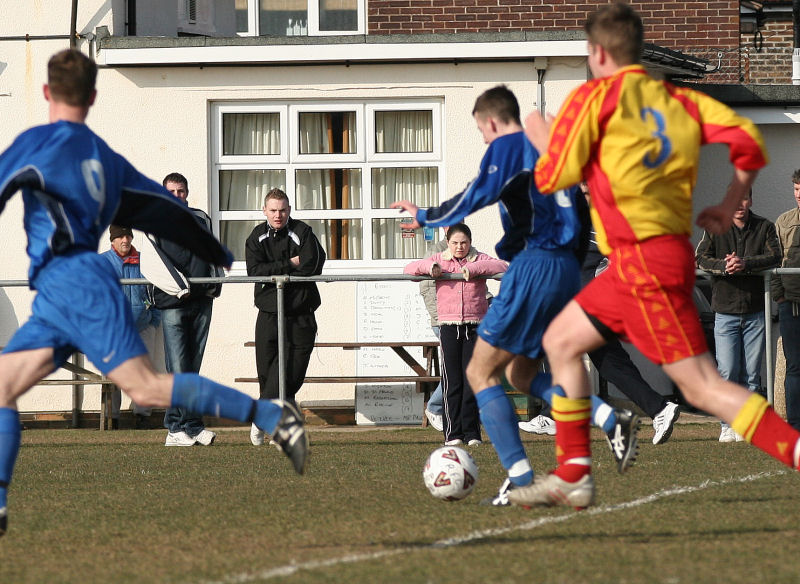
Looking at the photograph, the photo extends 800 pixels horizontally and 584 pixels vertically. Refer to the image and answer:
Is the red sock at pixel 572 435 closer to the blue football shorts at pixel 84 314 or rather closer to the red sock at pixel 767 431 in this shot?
the red sock at pixel 767 431

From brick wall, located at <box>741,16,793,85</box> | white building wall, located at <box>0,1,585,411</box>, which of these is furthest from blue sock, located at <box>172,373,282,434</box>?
brick wall, located at <box>741,16,793,85</box>

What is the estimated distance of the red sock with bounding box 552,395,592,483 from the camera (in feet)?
20.2

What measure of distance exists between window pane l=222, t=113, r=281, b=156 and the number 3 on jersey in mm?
10364

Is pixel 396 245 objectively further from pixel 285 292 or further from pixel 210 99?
pixel 285 292

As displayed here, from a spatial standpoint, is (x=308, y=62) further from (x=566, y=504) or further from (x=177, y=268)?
(x=566, y=504)

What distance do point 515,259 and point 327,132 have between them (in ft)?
29.5

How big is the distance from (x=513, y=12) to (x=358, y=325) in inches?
222

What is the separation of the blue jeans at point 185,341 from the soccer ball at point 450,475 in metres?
4.79

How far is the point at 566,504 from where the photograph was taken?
6.11m

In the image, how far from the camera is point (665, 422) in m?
10.8

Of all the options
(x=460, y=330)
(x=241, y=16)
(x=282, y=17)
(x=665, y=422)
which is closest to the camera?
(x=665, y=422)

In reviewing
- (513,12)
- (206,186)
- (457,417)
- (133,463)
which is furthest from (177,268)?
(513,12)

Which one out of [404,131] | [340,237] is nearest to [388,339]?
[340,237]

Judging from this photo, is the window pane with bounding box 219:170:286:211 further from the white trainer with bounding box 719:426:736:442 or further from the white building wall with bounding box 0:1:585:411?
the white trainer with bounding box 719:426:736:442
